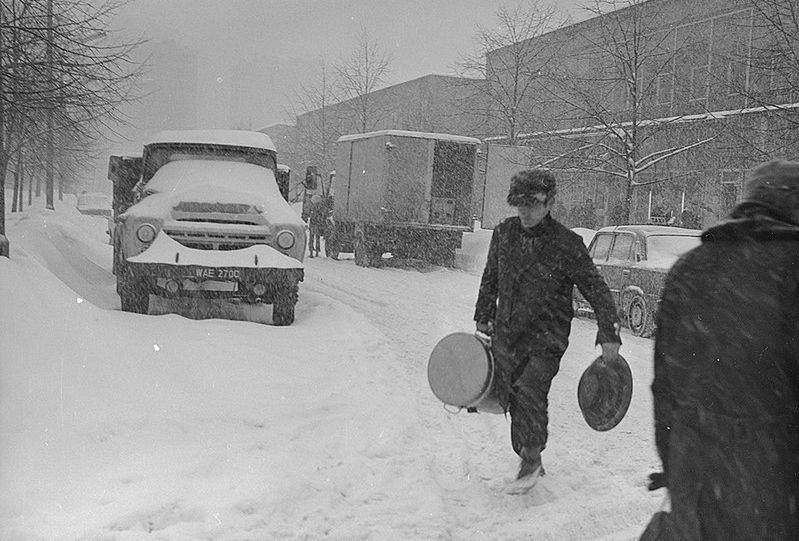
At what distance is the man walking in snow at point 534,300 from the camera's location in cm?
489

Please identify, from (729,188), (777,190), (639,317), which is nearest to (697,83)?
(729,188)

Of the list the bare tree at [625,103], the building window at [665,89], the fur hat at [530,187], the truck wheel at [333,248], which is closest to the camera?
the fur hat at [530,187]

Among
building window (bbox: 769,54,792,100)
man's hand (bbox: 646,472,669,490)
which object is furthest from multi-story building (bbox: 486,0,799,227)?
man's hand (bbox: 646,472,669,490)

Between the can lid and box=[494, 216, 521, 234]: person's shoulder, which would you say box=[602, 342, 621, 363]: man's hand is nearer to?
the can lid

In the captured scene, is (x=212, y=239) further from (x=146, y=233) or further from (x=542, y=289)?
(x=542, y=289)

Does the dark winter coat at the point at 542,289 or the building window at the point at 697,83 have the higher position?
the building window at the point at 697,83

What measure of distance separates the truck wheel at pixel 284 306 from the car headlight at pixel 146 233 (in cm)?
157

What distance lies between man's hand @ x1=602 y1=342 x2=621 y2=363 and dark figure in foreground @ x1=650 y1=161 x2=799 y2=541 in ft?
8.03

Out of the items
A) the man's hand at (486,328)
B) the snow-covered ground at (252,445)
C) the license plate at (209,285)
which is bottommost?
the snow-covered ground at (252,445)

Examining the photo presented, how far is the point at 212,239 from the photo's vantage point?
984cm

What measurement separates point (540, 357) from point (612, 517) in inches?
38.8

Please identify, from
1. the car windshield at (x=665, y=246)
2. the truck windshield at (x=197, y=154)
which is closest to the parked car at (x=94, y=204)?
the truck windshield at (x=197, y=154)

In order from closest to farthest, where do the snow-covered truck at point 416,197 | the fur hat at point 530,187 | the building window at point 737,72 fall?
1. the fur hat at point 530,187
2. the building window at point 737,72
3. the snow-covered truck at point 416,197

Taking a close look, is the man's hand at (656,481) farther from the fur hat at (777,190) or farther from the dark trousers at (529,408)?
the dark trousers at (529,408)
